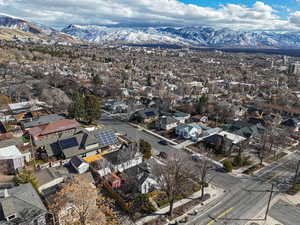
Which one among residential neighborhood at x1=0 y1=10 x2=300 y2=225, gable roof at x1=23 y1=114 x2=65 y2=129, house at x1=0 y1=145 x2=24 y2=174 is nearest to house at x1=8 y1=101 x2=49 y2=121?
residential neighborhood at x1=0 y1=10 x2=300 y2=225

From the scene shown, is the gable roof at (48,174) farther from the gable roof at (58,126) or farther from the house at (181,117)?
the house at (181,117)

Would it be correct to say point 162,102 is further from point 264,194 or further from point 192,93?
point 264,194

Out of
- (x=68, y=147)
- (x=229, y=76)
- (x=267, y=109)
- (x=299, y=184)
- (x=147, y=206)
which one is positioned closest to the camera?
(x=147, y=206)

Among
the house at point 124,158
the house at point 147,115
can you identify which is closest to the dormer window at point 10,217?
the house at point 124,158

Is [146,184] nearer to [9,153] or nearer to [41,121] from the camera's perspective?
[9,153]

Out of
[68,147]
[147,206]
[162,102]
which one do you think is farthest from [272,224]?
[162,102]

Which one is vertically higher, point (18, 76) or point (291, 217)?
point (18, 76)

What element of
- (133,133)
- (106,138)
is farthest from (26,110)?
(133,133)
